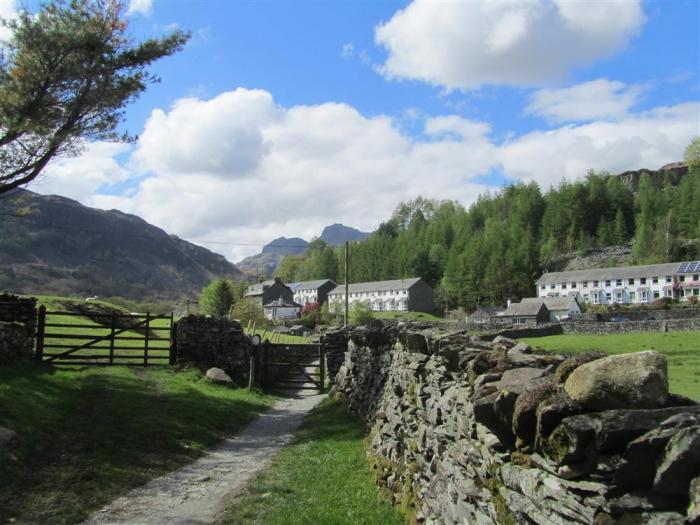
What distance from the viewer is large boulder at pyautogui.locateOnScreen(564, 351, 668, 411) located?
11.6 ft

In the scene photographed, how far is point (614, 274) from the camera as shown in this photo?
114m

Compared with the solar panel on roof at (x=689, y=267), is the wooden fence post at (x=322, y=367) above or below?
below

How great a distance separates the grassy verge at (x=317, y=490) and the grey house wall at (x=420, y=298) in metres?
123

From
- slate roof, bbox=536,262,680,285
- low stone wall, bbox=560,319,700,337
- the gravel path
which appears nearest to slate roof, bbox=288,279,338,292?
slate roof, bbox=536,262,680,285

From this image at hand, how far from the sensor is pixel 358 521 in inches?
305

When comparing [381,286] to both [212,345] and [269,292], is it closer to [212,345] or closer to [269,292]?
[269,292]

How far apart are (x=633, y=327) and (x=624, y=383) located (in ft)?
169

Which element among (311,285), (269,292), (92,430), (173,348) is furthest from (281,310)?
(92,430)

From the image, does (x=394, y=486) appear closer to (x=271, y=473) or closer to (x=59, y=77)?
(x=271, y=473)

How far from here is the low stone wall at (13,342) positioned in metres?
17.1

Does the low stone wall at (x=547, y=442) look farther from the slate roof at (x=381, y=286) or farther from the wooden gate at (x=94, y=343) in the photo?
the slate roof at (x=381, y=286)

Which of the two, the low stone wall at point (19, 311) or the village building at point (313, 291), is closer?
the low stone wall at point (19, 311)

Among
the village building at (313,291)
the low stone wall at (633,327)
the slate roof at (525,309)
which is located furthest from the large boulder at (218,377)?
the village building at (313,291)

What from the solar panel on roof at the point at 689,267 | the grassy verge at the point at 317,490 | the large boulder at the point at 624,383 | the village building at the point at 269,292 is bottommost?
the grassy verge at the point at 317,490
